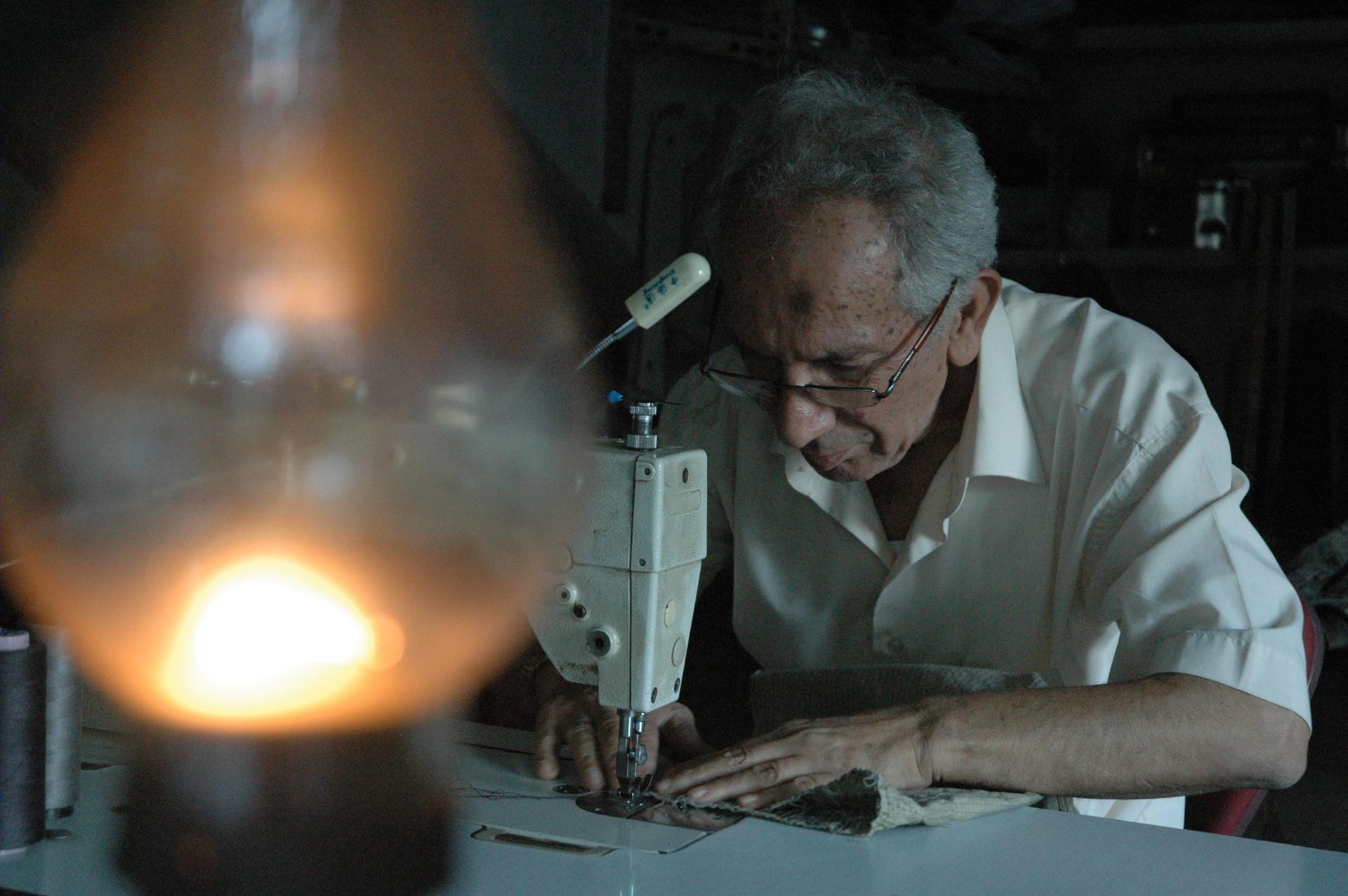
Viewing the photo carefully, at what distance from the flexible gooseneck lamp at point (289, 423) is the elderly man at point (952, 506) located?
264 millimetres

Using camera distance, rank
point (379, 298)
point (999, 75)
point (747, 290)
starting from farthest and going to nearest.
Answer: point (999, 75) < point (379, 298) < point (747, 290)

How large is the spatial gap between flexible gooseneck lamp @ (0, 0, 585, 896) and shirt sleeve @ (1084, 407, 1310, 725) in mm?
566

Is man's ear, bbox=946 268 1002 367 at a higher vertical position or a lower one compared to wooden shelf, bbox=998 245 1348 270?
lower

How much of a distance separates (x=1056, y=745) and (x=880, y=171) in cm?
57

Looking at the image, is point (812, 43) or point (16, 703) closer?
point (16, 703)

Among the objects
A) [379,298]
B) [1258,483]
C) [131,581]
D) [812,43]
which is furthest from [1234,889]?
[1258,483]

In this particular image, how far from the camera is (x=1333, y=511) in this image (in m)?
3.26

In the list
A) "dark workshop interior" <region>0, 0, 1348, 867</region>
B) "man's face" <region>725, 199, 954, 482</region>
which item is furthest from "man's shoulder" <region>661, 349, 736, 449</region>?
"dark workshop interior" <region>0, 0, 1348, 867</region>

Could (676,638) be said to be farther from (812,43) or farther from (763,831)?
(812,43)

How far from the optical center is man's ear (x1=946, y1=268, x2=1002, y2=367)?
147 cm

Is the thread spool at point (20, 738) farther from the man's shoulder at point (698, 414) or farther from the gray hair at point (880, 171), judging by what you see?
the man's shoulder at point (698, 414)

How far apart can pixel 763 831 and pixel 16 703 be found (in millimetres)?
547

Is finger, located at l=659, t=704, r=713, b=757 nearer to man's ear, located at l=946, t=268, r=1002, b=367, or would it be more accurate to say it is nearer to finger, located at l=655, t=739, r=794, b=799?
finger, located at l=655, t=739, r=794, b=799

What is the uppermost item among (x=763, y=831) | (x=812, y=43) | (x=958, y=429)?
(x=812, y=43)
